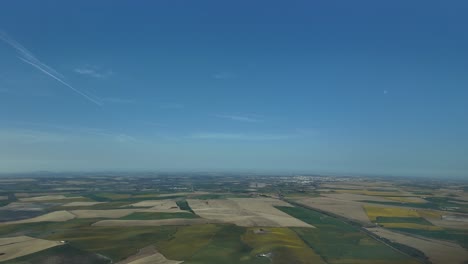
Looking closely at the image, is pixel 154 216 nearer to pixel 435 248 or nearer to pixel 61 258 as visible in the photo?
pixel 61 258

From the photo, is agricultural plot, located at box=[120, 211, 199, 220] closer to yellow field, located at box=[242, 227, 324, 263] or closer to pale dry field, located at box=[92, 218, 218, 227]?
pale dry field, located at box=[92, 218, 218, 227]

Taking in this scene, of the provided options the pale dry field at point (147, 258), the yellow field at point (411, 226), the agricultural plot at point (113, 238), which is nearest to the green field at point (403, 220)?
the yellow field at point (411, 226)

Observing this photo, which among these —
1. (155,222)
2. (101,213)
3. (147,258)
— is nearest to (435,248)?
(147,258)

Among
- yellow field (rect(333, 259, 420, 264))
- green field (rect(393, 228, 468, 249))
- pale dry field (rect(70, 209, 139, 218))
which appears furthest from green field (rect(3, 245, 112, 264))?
green field (rect(393, 228, 468, 249))

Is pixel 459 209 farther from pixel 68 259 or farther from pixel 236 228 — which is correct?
pixel 68 259

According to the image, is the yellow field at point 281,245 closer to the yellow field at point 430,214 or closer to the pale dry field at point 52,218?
the pale dry field at point 52,218

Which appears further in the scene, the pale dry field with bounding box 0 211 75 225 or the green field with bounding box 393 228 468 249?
the pale dry field with bounding box 0 211 75 225
